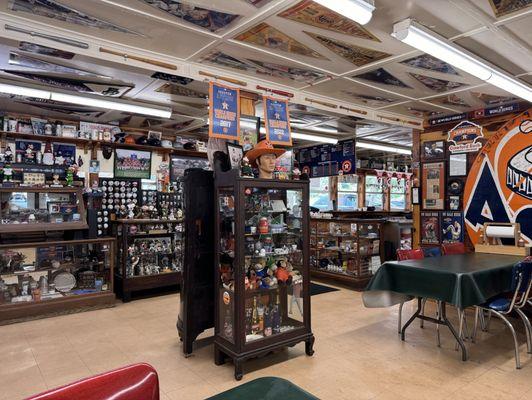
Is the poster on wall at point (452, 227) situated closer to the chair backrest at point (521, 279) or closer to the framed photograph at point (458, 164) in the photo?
the framed photograph at point (458, 164)

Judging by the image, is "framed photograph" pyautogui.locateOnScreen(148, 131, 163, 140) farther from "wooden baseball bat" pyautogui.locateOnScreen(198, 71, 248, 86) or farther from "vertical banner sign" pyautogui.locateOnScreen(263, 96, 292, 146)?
"vertical banner sign" pyautogui.locateOnScreen(263, 96, 292, 146)

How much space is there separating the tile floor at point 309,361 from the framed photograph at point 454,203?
199cm

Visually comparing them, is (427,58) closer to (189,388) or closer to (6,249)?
(189,388)

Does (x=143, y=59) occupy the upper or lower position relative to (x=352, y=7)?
upper

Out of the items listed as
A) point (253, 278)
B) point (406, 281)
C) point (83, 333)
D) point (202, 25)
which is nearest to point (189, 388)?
point (253, 278)

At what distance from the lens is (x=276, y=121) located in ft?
14.6

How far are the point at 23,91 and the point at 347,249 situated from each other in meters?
5.76

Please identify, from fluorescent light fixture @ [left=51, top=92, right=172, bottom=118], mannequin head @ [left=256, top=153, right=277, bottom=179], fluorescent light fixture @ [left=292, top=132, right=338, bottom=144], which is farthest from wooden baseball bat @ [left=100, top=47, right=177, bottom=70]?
fluorescent light fixture @ [left=292, top=132, right=338, bottom=144]

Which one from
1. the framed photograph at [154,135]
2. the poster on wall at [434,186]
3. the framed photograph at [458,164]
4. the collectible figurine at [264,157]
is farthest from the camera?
the framed photograph at [154,135]

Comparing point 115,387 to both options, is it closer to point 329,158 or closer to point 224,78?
point 224,78

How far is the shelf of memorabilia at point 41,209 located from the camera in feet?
17.5

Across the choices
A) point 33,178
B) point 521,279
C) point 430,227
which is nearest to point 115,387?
point 521,279

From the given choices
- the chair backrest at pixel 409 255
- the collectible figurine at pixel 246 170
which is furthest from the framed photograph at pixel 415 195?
the collectible figurine at pixel 246 170

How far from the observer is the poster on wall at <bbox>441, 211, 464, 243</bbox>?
6191 millimetres
